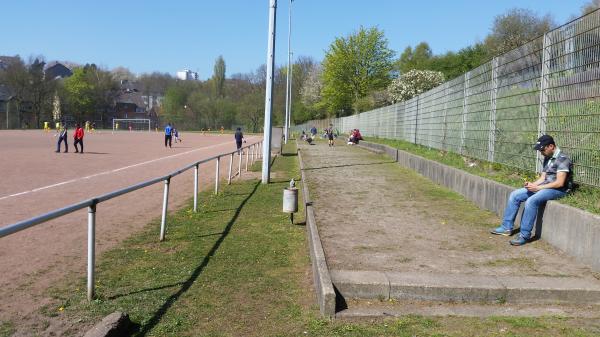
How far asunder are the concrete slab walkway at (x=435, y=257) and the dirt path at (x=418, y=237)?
10mm

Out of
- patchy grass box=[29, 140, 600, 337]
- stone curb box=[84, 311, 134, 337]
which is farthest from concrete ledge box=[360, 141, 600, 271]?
stone curb box=[84, 311, 134, 337]

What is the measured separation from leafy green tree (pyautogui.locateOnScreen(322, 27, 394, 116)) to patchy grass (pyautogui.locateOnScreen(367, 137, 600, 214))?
143ft

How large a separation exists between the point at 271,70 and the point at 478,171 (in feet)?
25.2

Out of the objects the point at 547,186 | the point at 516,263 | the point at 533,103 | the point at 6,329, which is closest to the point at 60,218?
the point at 6,329

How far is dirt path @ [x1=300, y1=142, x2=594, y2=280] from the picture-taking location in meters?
5.88

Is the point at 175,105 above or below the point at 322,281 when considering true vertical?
above

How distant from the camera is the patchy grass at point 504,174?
21.1 feet

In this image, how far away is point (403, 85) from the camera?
199 feet

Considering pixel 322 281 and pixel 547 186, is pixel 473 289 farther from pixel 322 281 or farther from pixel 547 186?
pixel 547 186

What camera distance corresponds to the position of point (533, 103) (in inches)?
348

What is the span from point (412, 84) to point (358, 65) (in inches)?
243

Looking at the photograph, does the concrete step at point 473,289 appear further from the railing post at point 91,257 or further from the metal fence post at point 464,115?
the metal fence post at point 464,115

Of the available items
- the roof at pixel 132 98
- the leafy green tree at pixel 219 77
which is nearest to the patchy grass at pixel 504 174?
the leafy green tree at pixel 219 77

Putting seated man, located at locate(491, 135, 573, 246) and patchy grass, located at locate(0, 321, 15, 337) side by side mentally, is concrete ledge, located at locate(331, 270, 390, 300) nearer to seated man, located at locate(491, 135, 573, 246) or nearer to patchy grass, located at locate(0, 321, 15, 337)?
seated man, located at locate(491, 135, 573, 246)
